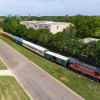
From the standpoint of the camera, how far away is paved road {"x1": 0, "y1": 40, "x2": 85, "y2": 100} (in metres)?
23.0

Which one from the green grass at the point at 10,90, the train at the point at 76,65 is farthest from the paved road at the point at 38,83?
the train at the point at 76,65

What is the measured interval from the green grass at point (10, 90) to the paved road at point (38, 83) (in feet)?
5.70

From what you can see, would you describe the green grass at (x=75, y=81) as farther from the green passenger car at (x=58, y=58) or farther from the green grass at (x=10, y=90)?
the green grass at (x=10, y=90)

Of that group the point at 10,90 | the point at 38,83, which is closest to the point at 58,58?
the point at 38,83

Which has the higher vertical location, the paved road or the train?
the train

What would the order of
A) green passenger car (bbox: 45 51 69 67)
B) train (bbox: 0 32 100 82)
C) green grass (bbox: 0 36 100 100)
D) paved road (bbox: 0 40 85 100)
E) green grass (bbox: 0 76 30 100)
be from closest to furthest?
green grass (bbox: 0 76 30 100) < paved road (bbox: 0 40 85 100) < green grass (bbox: 0 36 100 100) < train (bbox: 0 32 100 82) < green passenger car (bbox: 45 51 69 67)

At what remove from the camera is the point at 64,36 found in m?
44.7

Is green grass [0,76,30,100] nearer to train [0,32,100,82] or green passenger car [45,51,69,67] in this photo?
green passenger car [45,51,69,67]

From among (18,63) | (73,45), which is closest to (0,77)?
(18,63)

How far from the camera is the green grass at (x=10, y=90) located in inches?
838

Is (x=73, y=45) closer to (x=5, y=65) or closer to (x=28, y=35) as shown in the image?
(x=5, y=65)

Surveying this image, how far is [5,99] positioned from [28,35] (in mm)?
45088

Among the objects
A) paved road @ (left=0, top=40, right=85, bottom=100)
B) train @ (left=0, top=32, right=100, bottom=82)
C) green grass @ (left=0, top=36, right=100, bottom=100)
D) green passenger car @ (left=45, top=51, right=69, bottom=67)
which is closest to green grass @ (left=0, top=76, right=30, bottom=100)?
paved road @ (left=0, top=40, right=85, bottom=100)

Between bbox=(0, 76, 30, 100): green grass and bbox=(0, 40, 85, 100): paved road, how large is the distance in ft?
5.70
